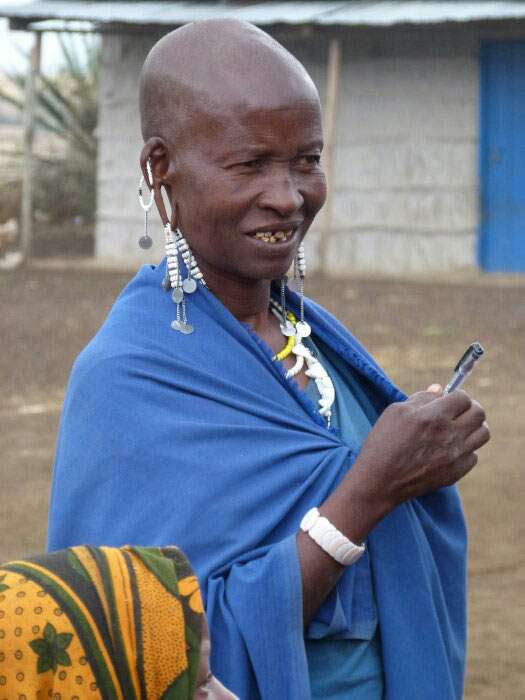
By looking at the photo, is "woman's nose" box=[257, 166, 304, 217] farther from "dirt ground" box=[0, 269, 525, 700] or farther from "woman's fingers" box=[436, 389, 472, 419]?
"dirt ground" box=[0, 269, 525, 700]

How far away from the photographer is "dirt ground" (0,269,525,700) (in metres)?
5.33

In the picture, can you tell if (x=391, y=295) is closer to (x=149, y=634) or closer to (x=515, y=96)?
(x=515, y=96)

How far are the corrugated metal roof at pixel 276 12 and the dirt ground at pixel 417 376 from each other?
8.90ft

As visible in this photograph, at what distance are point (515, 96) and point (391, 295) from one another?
3005mm

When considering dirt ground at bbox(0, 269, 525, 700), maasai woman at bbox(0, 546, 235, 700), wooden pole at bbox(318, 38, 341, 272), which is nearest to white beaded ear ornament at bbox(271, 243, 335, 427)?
maasai woman at bbox(0, 546, 235, 700)

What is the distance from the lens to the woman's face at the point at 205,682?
1543 mm

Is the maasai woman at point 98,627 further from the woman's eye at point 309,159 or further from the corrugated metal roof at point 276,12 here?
the corrugated metal roof at point 276,12

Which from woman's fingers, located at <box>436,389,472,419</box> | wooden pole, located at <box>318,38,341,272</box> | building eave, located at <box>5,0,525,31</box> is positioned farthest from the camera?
wooden pole, located at <box>318,38,341,272</box>

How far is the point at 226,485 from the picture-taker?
2203 millimetres

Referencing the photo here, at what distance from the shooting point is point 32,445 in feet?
25.6

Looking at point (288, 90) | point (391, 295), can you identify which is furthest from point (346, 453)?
point (391, 295)

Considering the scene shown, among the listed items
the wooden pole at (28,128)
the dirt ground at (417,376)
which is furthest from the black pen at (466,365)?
the wooden pole at (28,128)

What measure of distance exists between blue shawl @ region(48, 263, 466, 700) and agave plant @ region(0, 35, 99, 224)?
1684 centimetres

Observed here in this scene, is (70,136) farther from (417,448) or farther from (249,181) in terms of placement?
(417,448)
